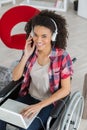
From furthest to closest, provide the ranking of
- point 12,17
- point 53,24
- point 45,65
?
point 12,17
point 45,65
point 53,24

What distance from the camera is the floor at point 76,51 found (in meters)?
2.79

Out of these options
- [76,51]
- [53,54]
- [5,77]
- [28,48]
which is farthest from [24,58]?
[76,51]

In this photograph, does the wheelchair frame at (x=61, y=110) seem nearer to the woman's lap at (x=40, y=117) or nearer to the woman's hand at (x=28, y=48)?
the woman's lap at (x=40, y=117)

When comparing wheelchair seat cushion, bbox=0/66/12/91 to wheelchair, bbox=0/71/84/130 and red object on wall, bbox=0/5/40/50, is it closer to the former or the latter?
red object on wall, bbox=0/5/40/50

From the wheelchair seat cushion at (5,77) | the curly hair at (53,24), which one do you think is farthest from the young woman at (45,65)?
the wheelchair seat cushion at (5,77)

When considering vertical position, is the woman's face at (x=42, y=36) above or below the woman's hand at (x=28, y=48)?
above

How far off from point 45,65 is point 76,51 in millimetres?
1637

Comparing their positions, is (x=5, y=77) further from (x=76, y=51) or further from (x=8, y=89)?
(x=76, y=51)

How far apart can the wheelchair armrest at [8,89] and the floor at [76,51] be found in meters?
0.77

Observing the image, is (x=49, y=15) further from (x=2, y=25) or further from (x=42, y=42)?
(x=2, y=25)

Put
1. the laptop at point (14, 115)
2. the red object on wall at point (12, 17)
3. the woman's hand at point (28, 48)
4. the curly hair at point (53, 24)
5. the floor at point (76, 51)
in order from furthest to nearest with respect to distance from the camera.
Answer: the floor at point (76, 51) < the red object on wall at point (12, 17) < the woman's hand at point (28, 48) < the curly hair at point (53, 24) < the laptop at point (14, 115)

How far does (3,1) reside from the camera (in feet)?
14.9

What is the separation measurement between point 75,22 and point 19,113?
271 cm

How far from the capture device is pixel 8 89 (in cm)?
171
